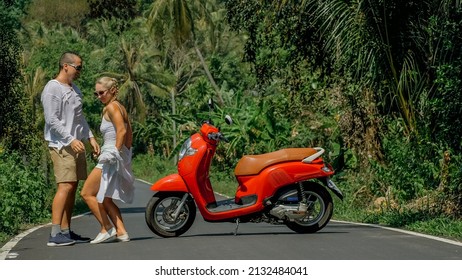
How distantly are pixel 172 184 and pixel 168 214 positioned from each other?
34cm

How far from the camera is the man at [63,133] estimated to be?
989cm

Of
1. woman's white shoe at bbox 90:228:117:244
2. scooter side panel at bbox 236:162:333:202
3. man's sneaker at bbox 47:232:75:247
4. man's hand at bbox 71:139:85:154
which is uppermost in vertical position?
man's hand at bbox 71:139:85:154

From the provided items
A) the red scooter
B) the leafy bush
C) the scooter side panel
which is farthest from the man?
the leafy bush

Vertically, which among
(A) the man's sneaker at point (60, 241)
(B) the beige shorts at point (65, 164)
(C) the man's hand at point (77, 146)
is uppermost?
(C) the man's hand at point (77, 146)

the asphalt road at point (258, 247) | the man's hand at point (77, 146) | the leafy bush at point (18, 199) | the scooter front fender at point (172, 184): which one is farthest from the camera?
the leafy bush at point (18, 199)

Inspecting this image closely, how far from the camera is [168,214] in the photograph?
1072 cm

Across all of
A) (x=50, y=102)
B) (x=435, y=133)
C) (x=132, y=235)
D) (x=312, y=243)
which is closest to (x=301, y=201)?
(x=312, y=243)

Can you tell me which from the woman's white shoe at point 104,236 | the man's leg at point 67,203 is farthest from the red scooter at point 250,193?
the man's leg at point 67,203

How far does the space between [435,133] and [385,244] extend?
5.63 meters

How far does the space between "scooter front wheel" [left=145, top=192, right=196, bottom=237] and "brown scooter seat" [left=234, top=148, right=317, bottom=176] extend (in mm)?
684

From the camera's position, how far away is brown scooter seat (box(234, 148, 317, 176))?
1090 centimetres

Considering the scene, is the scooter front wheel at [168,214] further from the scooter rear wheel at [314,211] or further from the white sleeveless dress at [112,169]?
the scooter rear wheel at [314,211]

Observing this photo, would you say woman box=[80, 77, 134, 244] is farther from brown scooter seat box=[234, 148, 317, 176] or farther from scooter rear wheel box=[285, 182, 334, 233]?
scooter rear wheel box=[285, 182, 334, 233]

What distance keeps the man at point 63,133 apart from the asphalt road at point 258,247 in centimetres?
37
